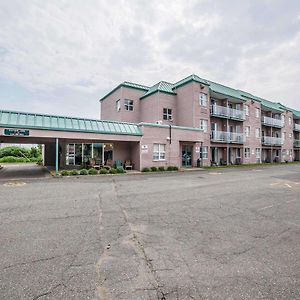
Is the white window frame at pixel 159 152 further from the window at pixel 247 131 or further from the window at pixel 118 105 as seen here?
the window at pixel 247 131

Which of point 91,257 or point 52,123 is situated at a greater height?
point 52,123

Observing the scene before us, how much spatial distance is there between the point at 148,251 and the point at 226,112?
2876 cm

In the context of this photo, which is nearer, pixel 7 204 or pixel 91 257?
pixel 91 257

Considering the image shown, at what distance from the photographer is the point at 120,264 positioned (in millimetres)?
3578

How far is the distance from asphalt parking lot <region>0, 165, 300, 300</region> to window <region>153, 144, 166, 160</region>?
14.2 metres

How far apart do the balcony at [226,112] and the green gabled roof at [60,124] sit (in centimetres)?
1278

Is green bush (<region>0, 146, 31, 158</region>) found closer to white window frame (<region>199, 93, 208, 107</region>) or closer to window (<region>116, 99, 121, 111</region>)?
window (<region>116, 99, 121, 111</region>)

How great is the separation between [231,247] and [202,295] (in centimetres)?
182

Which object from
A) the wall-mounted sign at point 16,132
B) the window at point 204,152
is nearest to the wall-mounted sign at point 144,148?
the window at point 204,152

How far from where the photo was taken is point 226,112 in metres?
29.5

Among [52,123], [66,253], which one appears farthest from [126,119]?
[66,253]

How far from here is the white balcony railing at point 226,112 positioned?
28189mm

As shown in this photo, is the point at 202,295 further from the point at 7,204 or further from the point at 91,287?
the point at 7,204

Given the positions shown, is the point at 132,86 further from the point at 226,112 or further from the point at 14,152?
the point at 14,152
